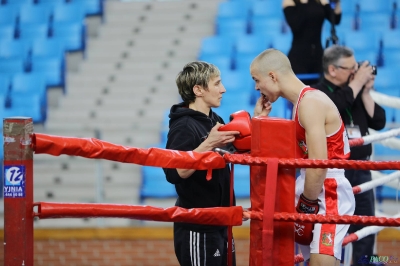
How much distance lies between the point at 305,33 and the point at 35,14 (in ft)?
16.2

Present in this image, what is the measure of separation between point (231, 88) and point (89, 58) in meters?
1.79

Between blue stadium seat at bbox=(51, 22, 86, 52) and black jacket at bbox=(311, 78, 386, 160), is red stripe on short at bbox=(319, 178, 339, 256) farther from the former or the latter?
blue stadium seat at bbox=(51, 22, 86, 52)

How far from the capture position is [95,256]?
4.96 metres

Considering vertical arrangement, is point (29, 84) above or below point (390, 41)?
below

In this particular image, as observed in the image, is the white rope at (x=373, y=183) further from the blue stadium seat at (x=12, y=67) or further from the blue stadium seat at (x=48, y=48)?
the blue stadium seat at (x=12, y=67)

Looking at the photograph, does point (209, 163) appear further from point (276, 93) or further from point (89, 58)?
point (89, 58)

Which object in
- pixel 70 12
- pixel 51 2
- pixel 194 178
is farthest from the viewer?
pixel 51 2

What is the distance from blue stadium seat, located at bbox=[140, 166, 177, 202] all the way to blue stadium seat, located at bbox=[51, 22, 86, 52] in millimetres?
2085

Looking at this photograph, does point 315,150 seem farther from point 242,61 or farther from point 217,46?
point 217,46

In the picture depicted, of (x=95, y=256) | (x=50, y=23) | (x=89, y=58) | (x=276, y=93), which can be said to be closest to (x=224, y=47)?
(x=89, y=58)

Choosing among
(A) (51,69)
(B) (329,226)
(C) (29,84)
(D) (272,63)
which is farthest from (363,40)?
(B) (329,226)

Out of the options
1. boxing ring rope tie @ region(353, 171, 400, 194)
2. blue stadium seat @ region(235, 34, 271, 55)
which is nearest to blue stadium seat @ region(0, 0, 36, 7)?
blue stadium seat @ region(235, 34, 271, 55)

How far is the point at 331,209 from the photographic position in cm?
236

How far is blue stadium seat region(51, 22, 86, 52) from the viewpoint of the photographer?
728 centimetres
